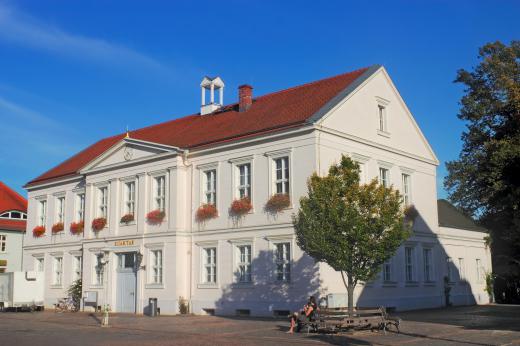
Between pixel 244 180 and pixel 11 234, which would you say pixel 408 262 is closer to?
pixel 244 180

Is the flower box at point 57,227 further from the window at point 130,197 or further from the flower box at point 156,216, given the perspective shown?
the flower box at point 156,216

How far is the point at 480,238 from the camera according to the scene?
3834 cm

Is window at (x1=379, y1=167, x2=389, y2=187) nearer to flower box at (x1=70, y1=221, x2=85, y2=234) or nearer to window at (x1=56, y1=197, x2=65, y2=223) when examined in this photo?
flower box at (x1=70, y1=221, x2=85, y2=234)

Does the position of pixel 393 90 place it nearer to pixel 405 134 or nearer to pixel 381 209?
pixel 405 134

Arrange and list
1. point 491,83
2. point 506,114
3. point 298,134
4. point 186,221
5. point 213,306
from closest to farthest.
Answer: point 506,114
point 298,134
point 213,306
point 186,221
point 491,83

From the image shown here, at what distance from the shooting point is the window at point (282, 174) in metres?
27.1

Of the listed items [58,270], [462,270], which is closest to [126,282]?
[58,270]

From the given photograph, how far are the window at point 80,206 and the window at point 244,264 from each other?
12.8 m

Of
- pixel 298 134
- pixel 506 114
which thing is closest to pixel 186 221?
pixel 298 134

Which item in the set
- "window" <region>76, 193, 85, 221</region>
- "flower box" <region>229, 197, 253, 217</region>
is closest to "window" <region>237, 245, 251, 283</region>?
"flower box" <region>229, 197, 253, 217</region>

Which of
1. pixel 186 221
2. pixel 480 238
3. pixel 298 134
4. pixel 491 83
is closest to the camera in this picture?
pixel 298 134

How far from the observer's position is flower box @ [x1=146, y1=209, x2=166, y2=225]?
30.8 metres

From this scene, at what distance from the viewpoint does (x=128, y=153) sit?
33.2 m

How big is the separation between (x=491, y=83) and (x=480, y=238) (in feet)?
31.3
